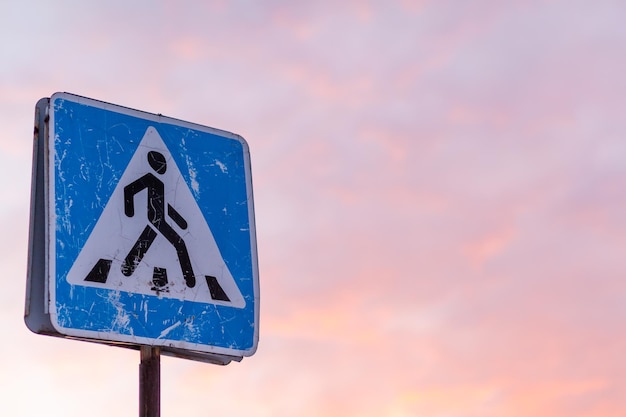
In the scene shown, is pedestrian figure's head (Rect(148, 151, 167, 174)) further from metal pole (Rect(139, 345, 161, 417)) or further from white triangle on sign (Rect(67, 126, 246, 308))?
metal pole (Rect(139, 345, 161, 417))

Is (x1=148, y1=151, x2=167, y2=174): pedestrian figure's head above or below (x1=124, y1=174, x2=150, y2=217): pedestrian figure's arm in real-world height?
above

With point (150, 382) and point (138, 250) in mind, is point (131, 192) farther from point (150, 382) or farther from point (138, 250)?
point (150, 382)

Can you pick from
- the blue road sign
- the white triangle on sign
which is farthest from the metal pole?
the white triangle on sign

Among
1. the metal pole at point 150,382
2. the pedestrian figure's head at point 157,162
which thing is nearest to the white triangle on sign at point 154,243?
the pedestrian figure's head at point 157,162

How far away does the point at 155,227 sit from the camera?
425 cm

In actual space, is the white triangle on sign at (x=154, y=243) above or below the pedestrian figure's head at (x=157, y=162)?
below

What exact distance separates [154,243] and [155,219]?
11 centimetres

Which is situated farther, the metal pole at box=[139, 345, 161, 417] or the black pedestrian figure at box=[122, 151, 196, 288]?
the black pedestrian figure at box=[122, 151, 196, 288]

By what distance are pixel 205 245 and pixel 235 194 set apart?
0.99 feet

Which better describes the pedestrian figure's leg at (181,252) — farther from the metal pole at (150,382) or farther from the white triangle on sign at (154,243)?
the metal pole at (150,382)

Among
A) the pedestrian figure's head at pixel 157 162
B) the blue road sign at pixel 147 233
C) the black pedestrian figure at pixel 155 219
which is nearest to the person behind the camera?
the blue road sign at pixel 147 233

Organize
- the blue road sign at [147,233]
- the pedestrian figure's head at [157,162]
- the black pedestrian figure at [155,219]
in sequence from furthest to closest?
the pedestrian figure's head at [157,162]
the black pedestrian figure at [155,219]
the blue road sign at [147,233]

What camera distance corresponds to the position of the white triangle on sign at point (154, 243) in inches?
161

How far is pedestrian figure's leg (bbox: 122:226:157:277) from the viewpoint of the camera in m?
4.11
